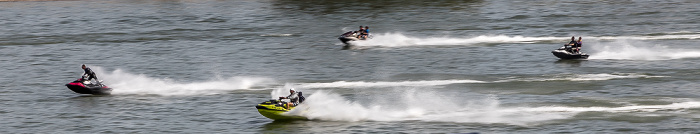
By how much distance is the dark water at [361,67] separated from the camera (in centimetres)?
4434

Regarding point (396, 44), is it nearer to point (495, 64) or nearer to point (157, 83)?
point (495, 64)

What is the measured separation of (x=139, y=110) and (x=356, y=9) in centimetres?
6181

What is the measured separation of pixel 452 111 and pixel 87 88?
20275 mm

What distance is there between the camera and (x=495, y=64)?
2537 inches

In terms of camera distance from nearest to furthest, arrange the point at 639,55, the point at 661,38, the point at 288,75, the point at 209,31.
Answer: the point at 288,75 < the point at 639,55 < the point at 661,38 < the point at 209,31

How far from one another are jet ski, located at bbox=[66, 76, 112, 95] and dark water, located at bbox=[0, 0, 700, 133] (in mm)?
455

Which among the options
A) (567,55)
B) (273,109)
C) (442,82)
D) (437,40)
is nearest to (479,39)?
(437,40)

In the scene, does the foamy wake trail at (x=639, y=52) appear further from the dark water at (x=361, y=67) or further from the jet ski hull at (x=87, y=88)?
the jet ski hull at (x=87, y=88)

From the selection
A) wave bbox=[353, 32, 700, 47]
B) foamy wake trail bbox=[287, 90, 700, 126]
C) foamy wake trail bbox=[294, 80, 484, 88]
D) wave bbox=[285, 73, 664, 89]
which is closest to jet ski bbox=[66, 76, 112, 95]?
wave bbox=[285, 73, 664, 89]

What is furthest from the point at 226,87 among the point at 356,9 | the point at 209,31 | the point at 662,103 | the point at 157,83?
the point at 356,9

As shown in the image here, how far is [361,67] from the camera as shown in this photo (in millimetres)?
65125

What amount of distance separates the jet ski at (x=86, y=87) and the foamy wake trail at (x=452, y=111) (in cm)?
1324

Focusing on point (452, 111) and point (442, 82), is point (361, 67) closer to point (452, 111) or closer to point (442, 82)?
point (442, 82)

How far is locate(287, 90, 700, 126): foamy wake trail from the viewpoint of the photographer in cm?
4344
